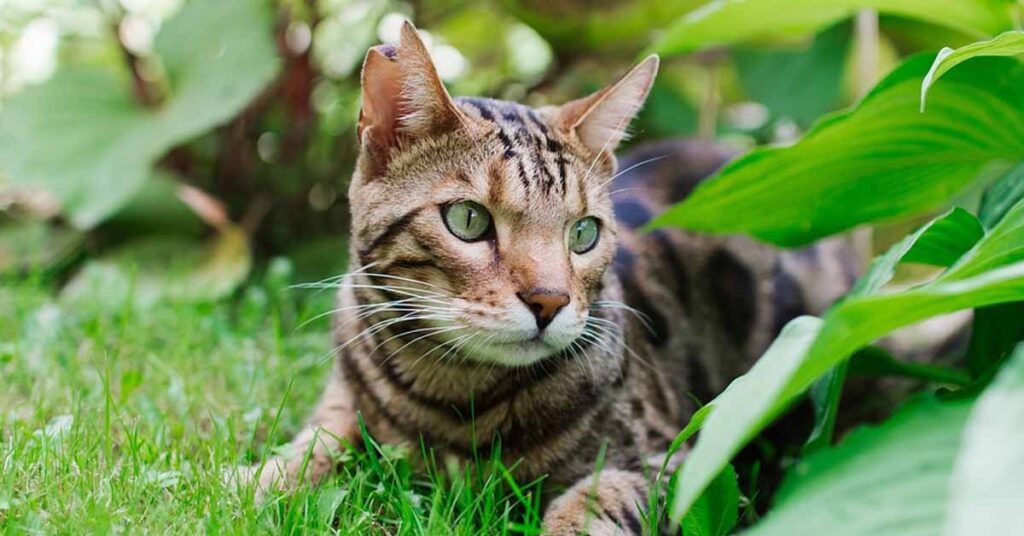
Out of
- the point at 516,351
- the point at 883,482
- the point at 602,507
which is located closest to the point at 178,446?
the point at 516,351

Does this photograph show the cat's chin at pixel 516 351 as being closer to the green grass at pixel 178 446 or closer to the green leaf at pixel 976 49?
the green grass at pixel 178 446

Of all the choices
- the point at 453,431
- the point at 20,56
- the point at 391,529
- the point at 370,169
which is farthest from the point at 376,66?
the point at 20,56

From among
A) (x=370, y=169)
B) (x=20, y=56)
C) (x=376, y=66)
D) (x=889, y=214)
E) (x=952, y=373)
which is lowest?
(x=952, y=373)

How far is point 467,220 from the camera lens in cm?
148

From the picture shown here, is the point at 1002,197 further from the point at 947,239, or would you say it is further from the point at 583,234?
the point at 583,234

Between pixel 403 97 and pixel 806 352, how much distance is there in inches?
33.0

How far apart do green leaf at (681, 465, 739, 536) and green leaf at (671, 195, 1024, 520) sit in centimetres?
26

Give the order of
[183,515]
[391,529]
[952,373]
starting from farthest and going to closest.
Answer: [952,373], [391,529], [183,515]

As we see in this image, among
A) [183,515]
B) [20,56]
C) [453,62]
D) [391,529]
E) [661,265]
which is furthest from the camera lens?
[20,56]

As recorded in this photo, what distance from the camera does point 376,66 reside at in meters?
1.49

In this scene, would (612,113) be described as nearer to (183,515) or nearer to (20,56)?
(183,515)

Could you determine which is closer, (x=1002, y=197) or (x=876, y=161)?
(x=1002, y=197)

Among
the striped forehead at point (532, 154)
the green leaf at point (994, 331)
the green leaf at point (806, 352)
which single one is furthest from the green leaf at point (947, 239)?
the striped forehead at point (532, 154)

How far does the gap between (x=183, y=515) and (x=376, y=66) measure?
723 millimetres
